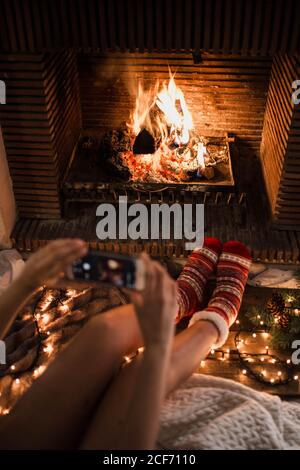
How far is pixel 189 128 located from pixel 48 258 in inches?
72.1

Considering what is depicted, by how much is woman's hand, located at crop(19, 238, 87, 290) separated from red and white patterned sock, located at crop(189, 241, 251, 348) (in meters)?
0.82

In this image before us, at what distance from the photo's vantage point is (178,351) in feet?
5.46

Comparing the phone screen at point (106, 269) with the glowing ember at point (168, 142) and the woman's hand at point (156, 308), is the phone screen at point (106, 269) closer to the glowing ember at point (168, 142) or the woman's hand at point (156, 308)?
the woman's hand at point (156, 308)

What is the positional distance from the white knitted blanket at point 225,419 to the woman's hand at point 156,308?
0.53 meters

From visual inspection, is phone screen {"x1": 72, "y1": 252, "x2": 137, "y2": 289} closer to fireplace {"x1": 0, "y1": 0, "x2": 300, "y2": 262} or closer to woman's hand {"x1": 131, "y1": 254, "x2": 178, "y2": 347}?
woman's hand {"x1": 131, "y1": 254, "x2": 178, "y2": 347}

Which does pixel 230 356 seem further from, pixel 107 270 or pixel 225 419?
pixel 107 270

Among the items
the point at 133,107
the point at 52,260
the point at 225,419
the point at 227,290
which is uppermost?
the point at 133,107

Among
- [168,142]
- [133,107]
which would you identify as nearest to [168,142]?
[168,142]

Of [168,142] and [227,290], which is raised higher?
[168,142]

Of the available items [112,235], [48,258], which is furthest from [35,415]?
[112,235]

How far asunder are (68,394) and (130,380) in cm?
19

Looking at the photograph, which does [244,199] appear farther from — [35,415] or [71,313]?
[35,415]

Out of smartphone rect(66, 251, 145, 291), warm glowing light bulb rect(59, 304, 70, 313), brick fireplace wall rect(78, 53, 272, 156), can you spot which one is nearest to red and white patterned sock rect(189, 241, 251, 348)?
smartphone rect(66, 251, 145, 291)

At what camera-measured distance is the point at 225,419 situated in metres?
1.52
